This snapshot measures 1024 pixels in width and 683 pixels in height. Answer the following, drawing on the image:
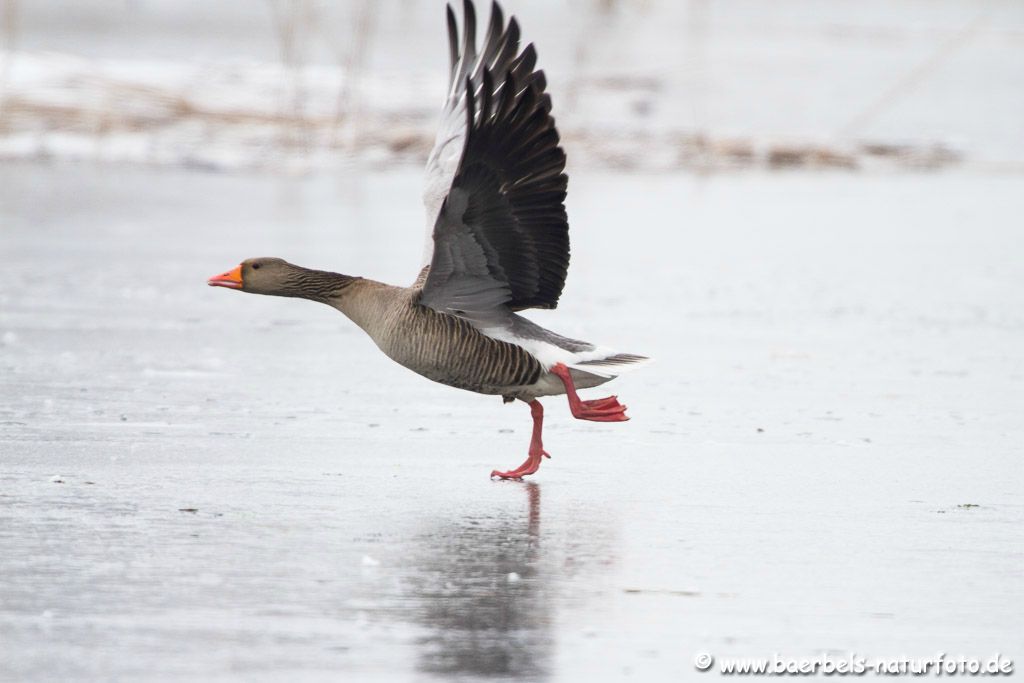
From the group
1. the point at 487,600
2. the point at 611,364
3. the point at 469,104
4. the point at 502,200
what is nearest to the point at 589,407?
the point at 611,364

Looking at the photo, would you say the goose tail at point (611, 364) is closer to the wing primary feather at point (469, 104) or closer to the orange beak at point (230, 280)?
the wing primary feather at point (469, 104)

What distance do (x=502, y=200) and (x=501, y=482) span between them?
3.42ft

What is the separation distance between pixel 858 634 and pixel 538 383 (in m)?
2.43

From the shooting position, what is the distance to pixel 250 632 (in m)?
4.14

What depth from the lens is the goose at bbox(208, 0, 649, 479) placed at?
6.10 meters

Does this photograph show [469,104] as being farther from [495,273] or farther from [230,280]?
[230,280]

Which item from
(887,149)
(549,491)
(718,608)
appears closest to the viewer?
(718,608)

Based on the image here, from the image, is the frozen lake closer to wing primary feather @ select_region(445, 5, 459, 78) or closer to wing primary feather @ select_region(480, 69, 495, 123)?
wing primary feather @ select_region(480, 69, 495, 123)

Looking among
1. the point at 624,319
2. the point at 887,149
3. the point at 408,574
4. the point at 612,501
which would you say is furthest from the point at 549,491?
the point at 887,149

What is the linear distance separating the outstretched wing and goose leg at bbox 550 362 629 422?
33 cm

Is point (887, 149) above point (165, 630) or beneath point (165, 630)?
above

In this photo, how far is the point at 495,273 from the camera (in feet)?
20.8

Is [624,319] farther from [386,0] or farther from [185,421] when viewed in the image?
[386,0]

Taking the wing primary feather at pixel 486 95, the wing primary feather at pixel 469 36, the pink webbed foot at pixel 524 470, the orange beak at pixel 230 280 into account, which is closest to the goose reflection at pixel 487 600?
the pink webbed foot at pixel 524 470
